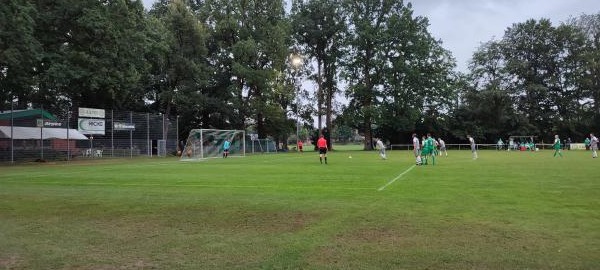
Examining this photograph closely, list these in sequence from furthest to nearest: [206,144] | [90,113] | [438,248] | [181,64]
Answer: [181,64] → [206,144] → [90,113] → [438,248]

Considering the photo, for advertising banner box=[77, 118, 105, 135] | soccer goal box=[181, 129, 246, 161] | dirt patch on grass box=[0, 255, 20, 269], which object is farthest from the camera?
soccer goal box=[181, 129, 246, 161]

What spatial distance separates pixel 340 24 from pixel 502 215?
6294cm

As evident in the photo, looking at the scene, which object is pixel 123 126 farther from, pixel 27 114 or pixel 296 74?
pixel 296 74

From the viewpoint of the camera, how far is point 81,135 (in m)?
37.1

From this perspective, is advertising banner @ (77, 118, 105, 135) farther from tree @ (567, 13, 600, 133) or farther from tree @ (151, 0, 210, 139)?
tree @ (567, 13, 600, 133)

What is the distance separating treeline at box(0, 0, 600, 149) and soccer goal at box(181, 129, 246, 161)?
925 centimetres

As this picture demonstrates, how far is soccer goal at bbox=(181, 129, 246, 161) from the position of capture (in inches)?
1534

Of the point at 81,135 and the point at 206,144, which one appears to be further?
the point at 206,144

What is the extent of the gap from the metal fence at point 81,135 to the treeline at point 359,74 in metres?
5.03

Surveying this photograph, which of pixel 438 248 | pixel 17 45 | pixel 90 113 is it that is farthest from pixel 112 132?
pixel 438 248

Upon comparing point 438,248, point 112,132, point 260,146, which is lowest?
point 438,248

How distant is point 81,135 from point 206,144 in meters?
9.65

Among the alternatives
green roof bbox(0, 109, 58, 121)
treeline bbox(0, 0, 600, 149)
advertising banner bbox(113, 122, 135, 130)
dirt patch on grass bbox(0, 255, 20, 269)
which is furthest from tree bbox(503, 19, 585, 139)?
dirt patch on grass bbox(0, 255, 20, 269)

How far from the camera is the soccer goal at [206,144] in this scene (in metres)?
39.0
